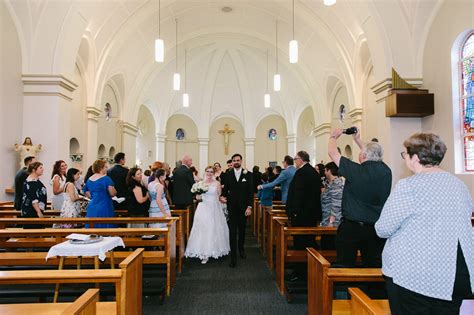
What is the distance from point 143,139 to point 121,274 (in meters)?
17.7

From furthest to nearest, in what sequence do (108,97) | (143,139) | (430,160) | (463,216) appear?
(143,139) < (108,97) < (430,160) < (463,216)

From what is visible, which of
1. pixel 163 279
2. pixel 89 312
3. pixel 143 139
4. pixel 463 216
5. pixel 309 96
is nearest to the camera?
pixel 463 216

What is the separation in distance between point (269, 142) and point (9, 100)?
1530cm

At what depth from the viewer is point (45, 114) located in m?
8.79

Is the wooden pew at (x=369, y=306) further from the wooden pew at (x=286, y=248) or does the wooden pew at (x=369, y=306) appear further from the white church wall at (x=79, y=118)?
the white church wall at (x=79, y=118)

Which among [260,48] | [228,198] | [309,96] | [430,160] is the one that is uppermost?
[260,48]

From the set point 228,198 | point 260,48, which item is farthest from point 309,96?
point 228,198

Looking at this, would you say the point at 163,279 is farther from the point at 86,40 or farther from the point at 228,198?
the point at 86,40

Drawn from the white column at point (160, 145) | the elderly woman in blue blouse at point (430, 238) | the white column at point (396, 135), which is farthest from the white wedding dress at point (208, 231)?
the white column at point (160, 145)

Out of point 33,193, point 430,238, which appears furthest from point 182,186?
point 430,238

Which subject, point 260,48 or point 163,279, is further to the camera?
point 260,48

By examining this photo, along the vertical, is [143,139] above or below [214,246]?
above

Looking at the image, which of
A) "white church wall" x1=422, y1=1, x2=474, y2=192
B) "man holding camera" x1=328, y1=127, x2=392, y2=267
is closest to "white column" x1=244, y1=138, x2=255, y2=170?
"white church wall" x1=422, y1=1, x2=474, y2=192

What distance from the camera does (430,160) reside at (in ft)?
6.69
